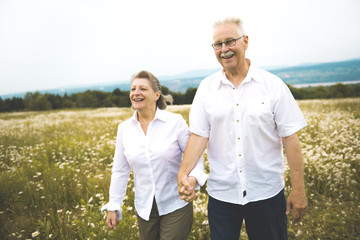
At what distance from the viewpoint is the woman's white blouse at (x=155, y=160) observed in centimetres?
234

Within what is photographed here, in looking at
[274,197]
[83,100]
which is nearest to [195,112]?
[274,197]

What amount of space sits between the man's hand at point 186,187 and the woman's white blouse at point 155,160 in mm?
203

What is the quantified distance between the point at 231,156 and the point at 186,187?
1.72ft

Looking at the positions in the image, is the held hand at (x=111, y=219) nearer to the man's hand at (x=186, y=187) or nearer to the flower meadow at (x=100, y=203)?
the flower meadow at (x=100, y=203)

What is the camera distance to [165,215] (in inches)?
93.6

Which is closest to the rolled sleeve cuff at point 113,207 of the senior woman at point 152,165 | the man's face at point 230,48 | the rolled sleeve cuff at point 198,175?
the senior woman at point 152,165

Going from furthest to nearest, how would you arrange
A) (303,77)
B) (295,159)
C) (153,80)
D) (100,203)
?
1. (303,77)
2. (100,203)
3. (153,80)
4. (295,159)

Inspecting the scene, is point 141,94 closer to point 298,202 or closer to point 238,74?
point 238,74

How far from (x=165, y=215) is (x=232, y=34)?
6.64 feet

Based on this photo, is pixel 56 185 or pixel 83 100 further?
pixel 83 100

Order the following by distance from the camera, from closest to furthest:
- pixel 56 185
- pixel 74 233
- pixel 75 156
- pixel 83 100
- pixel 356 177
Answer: pixel 74 233, pixel 356 177, pixel 56 185, pixel 75 156, pixel 83 100

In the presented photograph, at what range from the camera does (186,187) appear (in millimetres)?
1988

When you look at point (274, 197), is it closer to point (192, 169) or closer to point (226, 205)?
point (226, 205)

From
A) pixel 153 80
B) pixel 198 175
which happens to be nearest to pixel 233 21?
pixel 153 80
